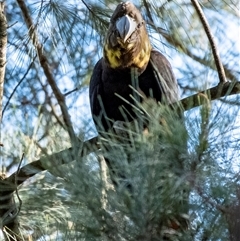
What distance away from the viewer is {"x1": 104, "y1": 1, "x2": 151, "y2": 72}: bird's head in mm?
2262

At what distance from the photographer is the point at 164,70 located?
2.31 meters

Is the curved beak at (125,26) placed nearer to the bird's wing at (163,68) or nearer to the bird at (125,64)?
the bird at (125,64)

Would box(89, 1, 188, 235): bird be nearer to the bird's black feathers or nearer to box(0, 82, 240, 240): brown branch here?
the bird's black feathers

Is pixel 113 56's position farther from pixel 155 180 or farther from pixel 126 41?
pixel 155 180

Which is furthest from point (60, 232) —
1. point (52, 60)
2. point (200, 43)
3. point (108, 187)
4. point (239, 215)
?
point (52, 60)

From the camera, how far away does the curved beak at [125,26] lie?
7.37 feet

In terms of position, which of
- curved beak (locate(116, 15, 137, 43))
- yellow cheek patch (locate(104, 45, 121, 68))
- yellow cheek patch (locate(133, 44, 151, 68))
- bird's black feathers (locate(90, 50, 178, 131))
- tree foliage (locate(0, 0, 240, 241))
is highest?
curved beak (locate(116, 15, 137, 43))

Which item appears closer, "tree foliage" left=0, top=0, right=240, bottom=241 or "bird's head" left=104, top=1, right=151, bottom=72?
"tree foliage" left=0, top=0, right=240, bottom=241

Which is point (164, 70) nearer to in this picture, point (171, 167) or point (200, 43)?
point (200, 43)

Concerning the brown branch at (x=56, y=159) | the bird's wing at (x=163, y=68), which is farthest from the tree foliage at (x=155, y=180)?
the bird's wing at (x=163, y=68)

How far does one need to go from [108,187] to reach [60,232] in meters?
0.13

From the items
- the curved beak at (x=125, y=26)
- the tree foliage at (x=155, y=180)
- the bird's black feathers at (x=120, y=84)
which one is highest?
the curved beak at (x=125, y=26)

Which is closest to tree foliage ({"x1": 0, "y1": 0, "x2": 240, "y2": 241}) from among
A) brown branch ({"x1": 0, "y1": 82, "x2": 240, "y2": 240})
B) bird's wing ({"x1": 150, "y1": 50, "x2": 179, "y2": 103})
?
brown branch ({"x1": 0, "y1": 82, "x2": 240, "y2": 240})

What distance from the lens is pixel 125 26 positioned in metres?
2.25
